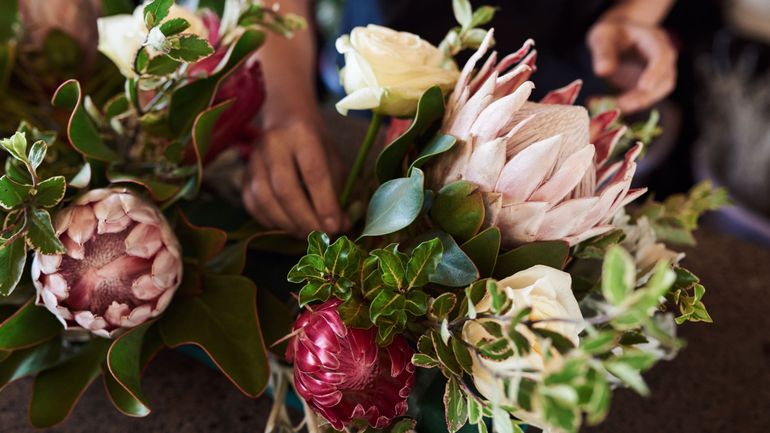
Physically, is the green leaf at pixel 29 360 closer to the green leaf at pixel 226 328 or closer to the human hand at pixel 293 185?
the green leaf at pixel 226 328

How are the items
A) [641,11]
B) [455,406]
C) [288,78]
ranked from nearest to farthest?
[455,406] < [288,78] < [641,11]

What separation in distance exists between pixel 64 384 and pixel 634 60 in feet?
2.72

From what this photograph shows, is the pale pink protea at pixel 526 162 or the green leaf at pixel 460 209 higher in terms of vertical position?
the pale pink protea at pixel 526 162

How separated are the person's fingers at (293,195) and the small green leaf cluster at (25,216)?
188 mm

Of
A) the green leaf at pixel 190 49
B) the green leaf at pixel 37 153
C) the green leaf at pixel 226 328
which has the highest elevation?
the green leaf at pixel 190 49

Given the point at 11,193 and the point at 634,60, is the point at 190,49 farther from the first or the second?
the point at 634,60

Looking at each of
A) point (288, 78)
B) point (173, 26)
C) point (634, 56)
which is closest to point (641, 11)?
point (634, 56)

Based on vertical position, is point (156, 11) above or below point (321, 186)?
above

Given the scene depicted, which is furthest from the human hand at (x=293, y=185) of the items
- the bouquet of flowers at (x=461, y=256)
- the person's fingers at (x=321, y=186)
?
the bouquet of flowers at (x=461, y=256)

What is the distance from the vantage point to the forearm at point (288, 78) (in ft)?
2.04

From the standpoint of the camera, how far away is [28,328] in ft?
1.48

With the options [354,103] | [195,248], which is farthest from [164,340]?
[354,103]

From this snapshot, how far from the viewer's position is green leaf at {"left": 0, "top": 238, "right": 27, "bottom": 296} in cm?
39

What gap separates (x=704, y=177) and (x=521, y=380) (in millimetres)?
1386
